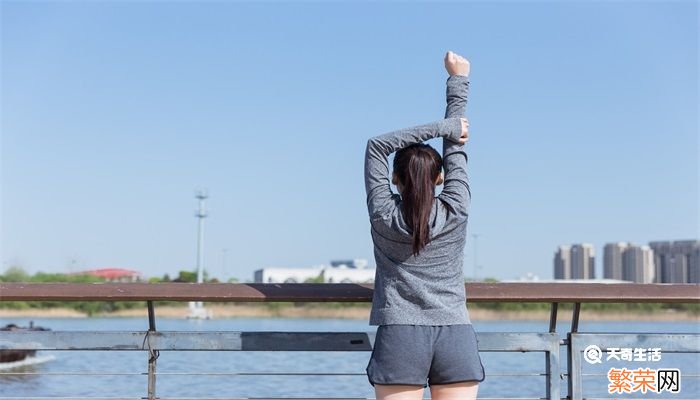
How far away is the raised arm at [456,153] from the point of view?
2.37m

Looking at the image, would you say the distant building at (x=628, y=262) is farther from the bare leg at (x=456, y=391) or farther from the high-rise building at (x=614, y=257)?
the bare leg at (x=456, y=391)

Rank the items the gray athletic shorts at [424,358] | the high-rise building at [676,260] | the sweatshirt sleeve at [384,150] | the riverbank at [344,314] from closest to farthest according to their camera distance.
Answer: the gray athletic shorts at [424,358] → the sweatshirt sleeve at [384,150] → the riverbank at [344,314] → the high-rise building at [676,260]

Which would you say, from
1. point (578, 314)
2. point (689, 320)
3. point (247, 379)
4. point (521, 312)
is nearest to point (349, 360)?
point (247, 379)

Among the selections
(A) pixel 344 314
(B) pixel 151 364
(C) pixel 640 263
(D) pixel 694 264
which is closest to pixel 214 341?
(B) pixel 151 364

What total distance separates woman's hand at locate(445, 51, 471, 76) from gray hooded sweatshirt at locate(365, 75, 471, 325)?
0.23 metres

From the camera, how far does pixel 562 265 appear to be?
97.4m

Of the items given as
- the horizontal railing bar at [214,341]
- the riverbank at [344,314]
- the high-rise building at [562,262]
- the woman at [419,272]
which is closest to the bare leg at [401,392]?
the woman at [419,272]

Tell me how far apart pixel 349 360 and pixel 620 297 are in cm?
1390

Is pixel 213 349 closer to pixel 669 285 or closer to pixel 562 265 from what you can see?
pixel 669 285

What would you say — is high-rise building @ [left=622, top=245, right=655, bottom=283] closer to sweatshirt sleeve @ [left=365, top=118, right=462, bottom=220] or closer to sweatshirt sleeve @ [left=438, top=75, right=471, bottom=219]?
sweatshirt sleeve @ [left=438, top=75, right=471, bottom=219]

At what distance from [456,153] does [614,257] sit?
93595mm

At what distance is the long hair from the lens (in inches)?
90.2

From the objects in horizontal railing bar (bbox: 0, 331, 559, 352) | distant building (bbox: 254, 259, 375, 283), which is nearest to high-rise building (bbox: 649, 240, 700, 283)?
distant building (bbox: 254, 259, 375, 283)

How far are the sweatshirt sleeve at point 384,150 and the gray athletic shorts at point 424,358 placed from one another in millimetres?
341
